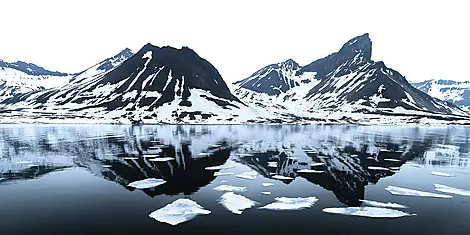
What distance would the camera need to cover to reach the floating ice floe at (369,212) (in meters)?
21.6

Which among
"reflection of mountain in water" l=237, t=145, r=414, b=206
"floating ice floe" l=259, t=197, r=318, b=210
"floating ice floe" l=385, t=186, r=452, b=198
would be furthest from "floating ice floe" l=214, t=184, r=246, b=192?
"floating ice floe" l=385, t=186, r=452, b=198

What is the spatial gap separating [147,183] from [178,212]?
9.58 m

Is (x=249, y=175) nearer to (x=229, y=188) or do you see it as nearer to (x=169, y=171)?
(x=229, y=188)

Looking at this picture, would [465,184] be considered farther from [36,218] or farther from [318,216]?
[36,218]

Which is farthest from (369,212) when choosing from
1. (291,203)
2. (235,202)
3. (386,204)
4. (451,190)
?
(451,190)

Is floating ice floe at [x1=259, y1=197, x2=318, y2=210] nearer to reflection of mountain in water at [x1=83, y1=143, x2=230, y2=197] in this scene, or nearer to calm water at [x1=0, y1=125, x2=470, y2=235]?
calm water at [x1=0, y1=125, x2=470, y2=235]

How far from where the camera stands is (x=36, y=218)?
66.6 feet

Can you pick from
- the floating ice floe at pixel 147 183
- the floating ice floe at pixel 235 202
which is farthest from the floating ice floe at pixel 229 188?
the floating ice floe at pixel 147 183

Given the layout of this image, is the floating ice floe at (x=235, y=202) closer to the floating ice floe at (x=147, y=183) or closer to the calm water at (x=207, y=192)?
the calm water at (x=207, y=192)

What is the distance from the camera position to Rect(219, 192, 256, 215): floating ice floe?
2277cm

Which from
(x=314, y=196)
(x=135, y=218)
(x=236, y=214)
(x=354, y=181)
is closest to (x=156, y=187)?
(x=135, y=218)

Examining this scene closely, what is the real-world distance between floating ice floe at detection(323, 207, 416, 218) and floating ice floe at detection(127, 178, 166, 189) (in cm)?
1549

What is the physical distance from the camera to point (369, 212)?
2222cm

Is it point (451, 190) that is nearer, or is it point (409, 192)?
point (409, 192)
